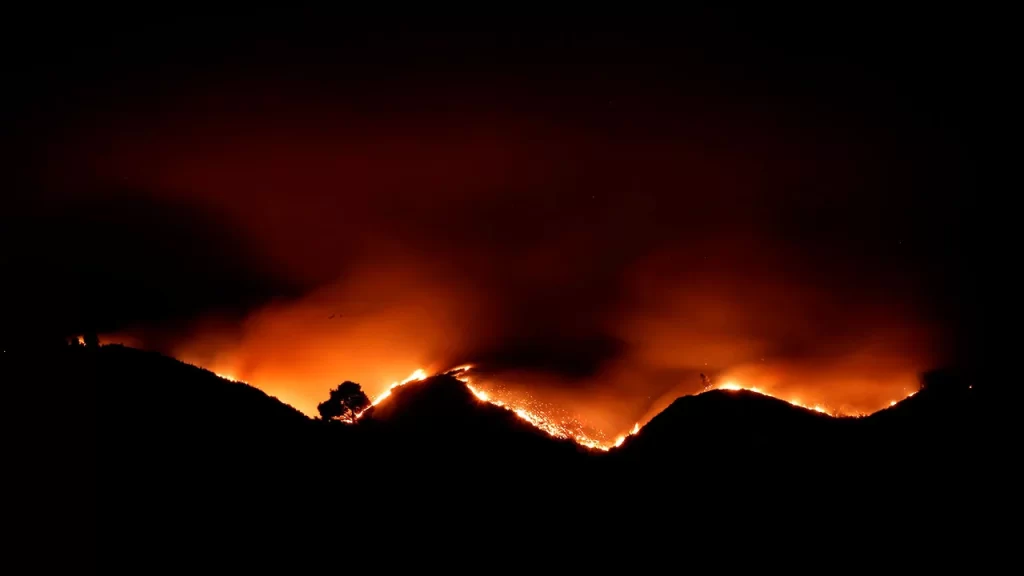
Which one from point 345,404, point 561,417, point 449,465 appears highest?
point 561,417

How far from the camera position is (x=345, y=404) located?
20078 millimetres

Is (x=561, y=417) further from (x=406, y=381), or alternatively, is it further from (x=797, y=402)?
(x=797, y=402)

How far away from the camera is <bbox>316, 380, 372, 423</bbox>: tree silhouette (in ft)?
64.6

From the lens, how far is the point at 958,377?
20.7 meters

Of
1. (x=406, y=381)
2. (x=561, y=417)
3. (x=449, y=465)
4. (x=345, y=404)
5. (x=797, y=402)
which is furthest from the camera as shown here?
(x=406, y=381)

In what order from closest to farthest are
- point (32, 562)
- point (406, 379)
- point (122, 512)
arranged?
point (32, 562) < point (122, 512) < point (406, 379)

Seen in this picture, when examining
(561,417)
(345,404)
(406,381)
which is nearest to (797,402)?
(561,417)

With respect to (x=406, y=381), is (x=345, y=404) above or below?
below

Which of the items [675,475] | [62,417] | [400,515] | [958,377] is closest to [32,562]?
[62,417]

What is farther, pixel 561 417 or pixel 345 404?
pixel 561 417

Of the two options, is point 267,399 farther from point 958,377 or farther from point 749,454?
point 958,377

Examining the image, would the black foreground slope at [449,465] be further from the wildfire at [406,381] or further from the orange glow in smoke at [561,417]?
the wildfire at [406,381]

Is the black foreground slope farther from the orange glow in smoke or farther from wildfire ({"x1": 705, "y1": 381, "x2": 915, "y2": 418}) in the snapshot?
wildfire ({"x1": 705, "y1": 381, "x2": 915, "y2": 418})

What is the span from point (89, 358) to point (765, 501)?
1669 centimetres
